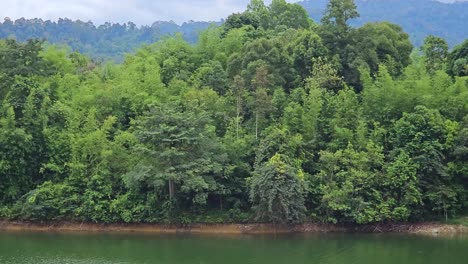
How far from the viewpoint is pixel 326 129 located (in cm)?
2664

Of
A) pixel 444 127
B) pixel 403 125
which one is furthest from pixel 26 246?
pixel 444 127

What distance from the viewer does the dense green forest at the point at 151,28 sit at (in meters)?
92.8

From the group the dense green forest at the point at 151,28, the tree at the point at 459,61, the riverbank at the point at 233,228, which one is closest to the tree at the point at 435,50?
the tree at the point at 459,61

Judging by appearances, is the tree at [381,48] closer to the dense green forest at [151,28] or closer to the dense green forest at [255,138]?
the dense green forest at [255,138]

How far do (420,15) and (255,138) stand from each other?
13281cm

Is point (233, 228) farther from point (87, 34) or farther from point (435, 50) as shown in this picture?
point (87, 34)

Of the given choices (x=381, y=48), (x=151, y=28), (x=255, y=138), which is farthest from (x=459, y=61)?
(x=151, y=28)

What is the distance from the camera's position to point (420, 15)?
146000 mm

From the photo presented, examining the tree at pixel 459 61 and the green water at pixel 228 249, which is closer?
the green water at pixel 228 249

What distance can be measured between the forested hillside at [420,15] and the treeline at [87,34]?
2072 inches

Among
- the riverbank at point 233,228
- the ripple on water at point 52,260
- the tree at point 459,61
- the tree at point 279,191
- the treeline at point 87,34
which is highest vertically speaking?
the treeline at point 87,34

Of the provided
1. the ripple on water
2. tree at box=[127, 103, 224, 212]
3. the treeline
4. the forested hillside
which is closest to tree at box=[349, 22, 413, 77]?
tree at box=[127, 103, 224, 212]

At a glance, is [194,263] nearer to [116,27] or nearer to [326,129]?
[326,129]

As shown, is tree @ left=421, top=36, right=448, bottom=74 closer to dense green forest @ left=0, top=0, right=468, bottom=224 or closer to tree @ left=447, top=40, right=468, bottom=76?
dense green forest @ left=0, top=0, right=468, bottom=224
